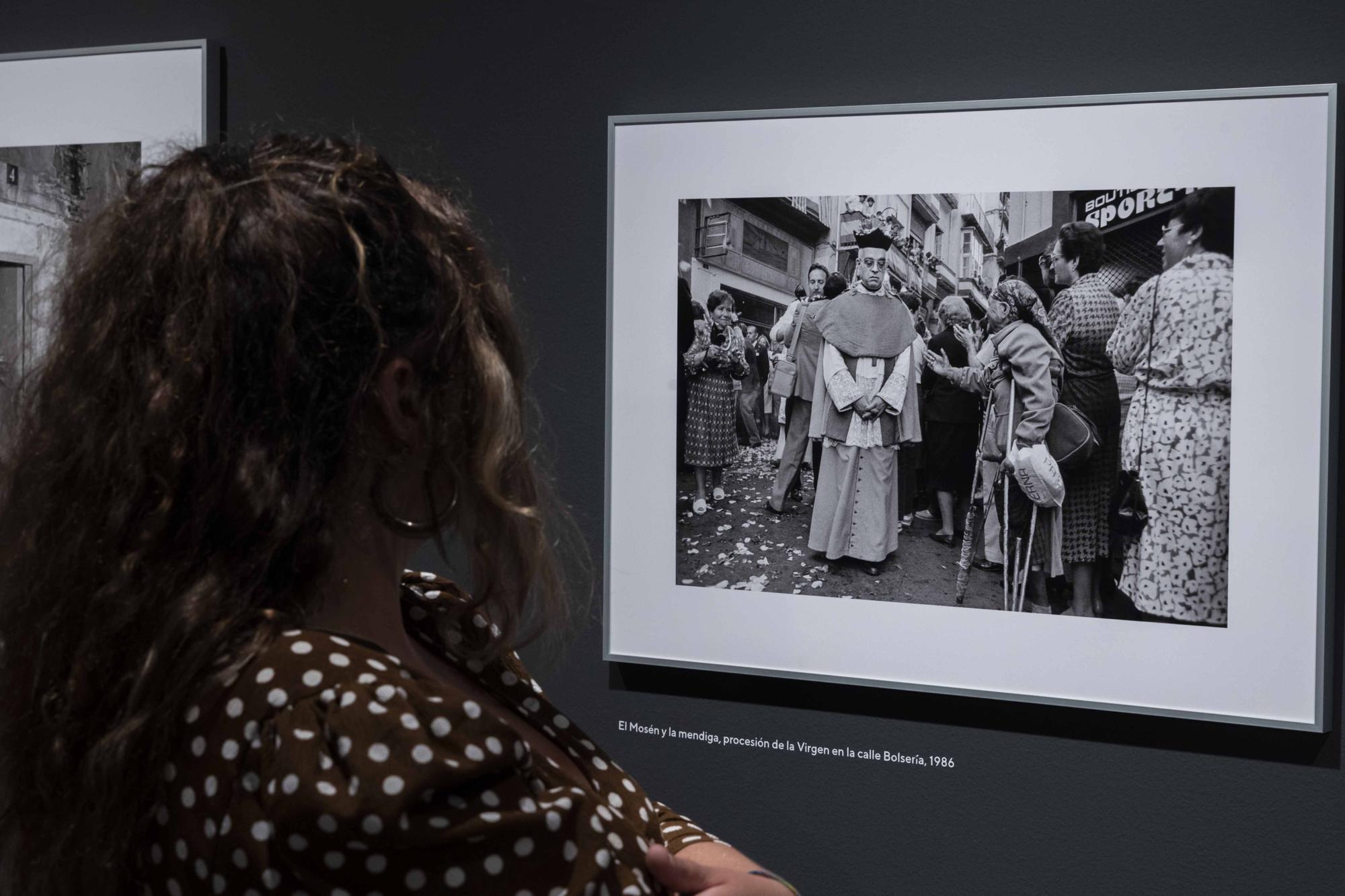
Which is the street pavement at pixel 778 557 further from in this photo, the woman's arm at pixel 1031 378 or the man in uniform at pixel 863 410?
the woman's arm at pixel 1031 378

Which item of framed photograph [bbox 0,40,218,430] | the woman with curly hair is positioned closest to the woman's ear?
the woman with curly hair

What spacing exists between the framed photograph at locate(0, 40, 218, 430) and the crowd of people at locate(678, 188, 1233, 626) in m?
1.04

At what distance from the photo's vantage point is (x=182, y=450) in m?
0.66

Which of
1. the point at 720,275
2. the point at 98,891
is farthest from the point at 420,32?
the point at 98,891

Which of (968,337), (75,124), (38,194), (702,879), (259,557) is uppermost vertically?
(75,124)

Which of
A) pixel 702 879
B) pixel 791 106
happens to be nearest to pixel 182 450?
pixel 702 879

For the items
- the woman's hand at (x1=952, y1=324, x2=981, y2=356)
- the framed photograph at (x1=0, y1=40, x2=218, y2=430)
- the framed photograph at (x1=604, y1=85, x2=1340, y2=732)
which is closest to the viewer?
the framed photograph at (x1=604, y1=85, x2=1340, y2=732)

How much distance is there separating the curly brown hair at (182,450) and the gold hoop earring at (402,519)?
0.02 m

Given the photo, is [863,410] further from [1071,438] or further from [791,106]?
[791,106]

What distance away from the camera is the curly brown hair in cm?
65

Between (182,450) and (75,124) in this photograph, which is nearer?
(182,450)

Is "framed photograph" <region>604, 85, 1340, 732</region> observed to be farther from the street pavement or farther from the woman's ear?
the woman's ear

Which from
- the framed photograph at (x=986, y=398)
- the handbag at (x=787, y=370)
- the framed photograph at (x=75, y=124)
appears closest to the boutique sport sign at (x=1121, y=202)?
the framed photograph at (x=986, y=398)

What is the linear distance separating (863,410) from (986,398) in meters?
0.18
